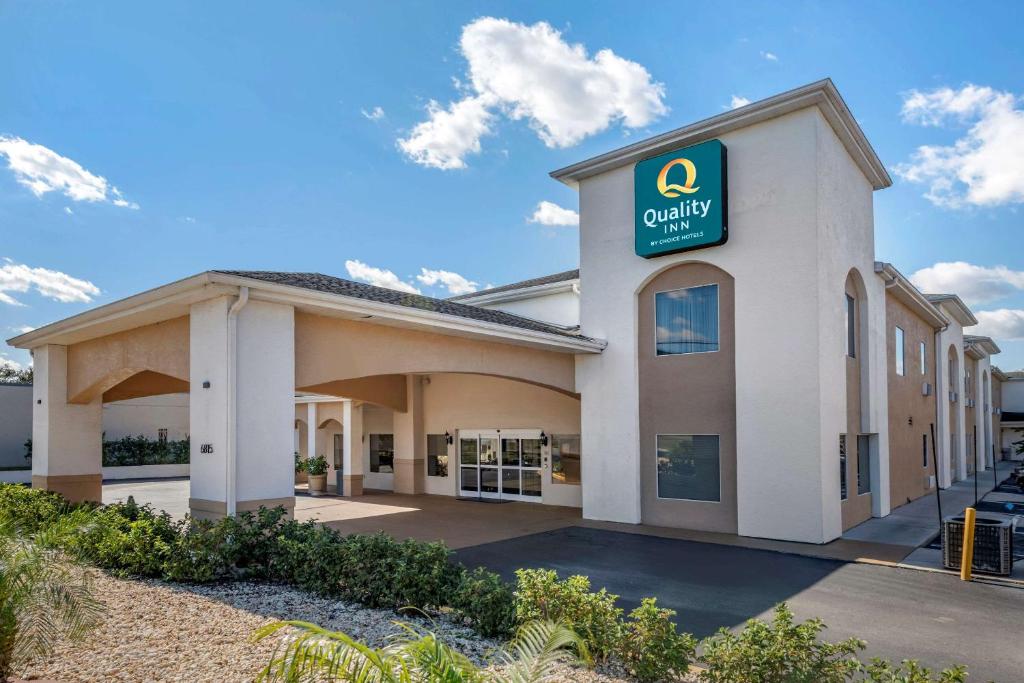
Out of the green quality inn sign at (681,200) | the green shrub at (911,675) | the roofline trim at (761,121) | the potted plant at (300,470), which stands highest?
the roofline trim at (761,121)

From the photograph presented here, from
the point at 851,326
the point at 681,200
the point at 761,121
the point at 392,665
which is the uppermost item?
the point at 761,121

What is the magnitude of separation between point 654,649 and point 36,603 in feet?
16.9

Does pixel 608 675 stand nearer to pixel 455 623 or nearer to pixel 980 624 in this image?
pixel 455 623

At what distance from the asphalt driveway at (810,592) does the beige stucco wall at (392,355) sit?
12.2 feet

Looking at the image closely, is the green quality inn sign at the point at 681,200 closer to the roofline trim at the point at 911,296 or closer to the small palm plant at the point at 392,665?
the roofline trim at the point at 911,296

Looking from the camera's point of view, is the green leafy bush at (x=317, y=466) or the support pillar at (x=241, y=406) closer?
the support pillar at (x=241, y=406)

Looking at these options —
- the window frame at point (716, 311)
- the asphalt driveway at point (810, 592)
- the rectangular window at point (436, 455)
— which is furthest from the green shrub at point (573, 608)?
the rectangular window at point (436, 455)

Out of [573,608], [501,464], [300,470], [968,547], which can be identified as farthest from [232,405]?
[300,470]

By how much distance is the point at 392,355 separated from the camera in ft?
40.0

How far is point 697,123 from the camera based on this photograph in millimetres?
14234

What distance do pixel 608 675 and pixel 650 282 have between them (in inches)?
436

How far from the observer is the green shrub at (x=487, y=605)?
6387 millimetres

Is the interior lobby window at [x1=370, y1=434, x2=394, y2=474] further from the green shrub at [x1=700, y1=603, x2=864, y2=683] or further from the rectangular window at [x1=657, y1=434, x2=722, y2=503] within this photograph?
the green shrub at [x1=700, y1=603, x2=864, y2=683]

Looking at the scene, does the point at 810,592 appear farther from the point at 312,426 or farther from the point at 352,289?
the point at 312,426
